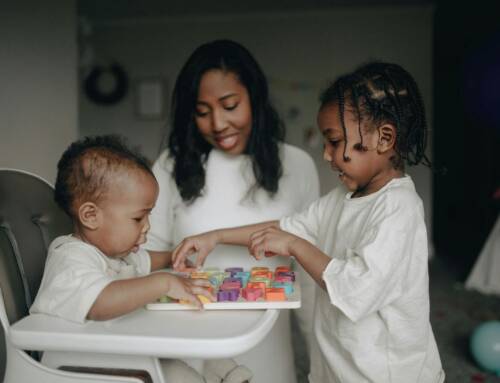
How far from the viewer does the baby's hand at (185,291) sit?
93 centimetres

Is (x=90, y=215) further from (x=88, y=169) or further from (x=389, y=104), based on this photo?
(x=389, y=104)

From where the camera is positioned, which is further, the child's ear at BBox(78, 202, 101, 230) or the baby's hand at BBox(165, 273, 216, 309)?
the child's ear at BBox(78, 202, 101, 230)

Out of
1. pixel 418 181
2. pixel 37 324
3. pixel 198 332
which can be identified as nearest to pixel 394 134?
pixel 198 332

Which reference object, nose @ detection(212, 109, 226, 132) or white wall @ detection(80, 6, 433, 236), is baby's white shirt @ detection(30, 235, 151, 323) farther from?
white wall @ detection(80, 6, 433, 236)

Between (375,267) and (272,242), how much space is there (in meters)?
0.24

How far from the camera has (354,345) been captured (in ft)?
3.56

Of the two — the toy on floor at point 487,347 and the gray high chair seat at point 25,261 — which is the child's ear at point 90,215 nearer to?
the gray high chair seat at point 25,261

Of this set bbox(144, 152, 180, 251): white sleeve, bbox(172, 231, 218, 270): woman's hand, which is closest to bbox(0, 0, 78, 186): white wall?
bbox(144, 152, 180, 251): white sleeve

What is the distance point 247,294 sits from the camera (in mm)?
958

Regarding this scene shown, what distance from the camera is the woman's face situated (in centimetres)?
137

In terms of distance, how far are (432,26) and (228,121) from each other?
4.44 metres

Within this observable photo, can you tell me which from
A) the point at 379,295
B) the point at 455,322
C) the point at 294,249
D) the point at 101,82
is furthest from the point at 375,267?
the point at 101,82

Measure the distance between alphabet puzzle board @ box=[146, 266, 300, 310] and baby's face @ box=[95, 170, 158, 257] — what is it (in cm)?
17

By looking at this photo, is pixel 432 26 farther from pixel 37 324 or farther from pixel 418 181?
pixel 37 324
